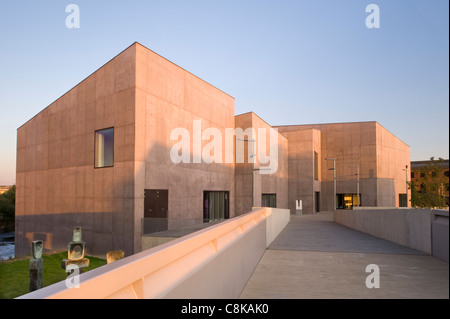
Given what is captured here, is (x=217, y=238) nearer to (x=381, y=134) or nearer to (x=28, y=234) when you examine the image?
(x=28, y=234)

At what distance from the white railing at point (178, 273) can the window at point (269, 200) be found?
33.2 meters

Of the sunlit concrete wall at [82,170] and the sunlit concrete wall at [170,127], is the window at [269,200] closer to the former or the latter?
the sunlit concrete wall at [170,127]

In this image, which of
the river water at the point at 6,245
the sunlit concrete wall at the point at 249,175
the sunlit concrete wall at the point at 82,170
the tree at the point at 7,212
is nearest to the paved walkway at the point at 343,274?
the sunlit concrete wall at the point at 82,170

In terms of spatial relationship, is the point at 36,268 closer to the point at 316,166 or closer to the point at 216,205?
the point at 216,205

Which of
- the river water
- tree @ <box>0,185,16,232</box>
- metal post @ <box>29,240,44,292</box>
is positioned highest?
metal post @ <box>29,240,44,292</box>

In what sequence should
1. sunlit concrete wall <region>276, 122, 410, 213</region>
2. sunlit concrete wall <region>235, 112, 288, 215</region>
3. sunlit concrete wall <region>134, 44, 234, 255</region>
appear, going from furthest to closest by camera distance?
sunlit concrete wall <region>276, 122, 410, 213</region>, sunlit concrete wall <region>235, 112, 288, 215</region>, sunlit concrete wall <region>134, 44, 234, 255</region>

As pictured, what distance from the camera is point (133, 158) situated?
20.7m

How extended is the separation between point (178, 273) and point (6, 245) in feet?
240

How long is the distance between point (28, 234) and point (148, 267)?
33291mm

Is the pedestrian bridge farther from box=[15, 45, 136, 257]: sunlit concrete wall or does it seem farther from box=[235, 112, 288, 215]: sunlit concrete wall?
box=[235, 112, 288, 215]: sunlit concrete wall

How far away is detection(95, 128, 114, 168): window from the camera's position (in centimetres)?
2248

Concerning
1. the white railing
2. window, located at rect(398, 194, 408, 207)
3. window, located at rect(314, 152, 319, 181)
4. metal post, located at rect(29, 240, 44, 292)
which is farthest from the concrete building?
window, located at rect(398, 194, 408, 207)

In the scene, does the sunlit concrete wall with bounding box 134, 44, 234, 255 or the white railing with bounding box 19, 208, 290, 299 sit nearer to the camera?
the white railing with bounding box 19, 208, 290, 299

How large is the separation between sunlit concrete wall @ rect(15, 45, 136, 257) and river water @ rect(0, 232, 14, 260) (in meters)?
20.5
